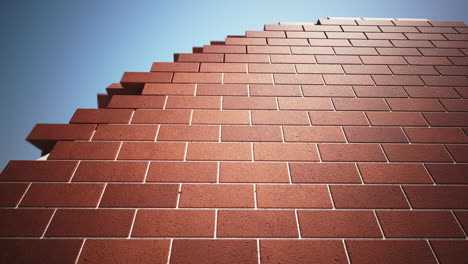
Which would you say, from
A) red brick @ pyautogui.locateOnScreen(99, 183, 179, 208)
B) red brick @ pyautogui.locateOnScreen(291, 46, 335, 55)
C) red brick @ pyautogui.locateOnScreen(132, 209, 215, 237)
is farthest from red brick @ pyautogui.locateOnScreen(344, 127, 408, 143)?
red brick @ pyautogui.locateOnScreen(99, 183, 179, 208)

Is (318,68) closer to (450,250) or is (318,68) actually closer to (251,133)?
(251,133)

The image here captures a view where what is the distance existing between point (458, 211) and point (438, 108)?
0.62m

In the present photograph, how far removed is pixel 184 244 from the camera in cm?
69

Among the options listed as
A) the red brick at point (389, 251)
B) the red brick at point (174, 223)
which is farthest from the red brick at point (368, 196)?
the red brick at point (174, 223)

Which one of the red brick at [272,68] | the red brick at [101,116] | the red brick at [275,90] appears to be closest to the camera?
the red brick at [101,116]

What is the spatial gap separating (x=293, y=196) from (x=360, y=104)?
714 mm

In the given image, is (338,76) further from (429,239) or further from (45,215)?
(45,215)

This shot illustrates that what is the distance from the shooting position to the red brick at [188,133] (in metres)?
0.95

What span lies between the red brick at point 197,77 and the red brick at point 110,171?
1.93 ft

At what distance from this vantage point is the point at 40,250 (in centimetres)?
67

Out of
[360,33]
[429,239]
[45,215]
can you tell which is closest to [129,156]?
[45,215]

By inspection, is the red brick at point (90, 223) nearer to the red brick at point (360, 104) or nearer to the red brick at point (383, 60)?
the red brick at point (360, 104)

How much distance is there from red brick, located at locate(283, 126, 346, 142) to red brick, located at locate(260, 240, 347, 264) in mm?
447

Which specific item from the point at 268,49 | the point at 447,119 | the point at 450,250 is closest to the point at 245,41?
the point at 268,49
